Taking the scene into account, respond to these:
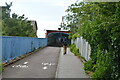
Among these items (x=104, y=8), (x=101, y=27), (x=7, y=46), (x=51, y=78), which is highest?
(x=104, y=8)

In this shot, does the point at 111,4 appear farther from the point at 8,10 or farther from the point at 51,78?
the point at 8,10

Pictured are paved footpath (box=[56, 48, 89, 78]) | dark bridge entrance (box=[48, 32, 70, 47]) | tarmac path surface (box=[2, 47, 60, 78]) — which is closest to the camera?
paved footpath (box=[56, 48, 89, 78])

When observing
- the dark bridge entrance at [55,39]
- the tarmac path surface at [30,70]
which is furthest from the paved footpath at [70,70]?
the dark bridge entrance at [55,39]

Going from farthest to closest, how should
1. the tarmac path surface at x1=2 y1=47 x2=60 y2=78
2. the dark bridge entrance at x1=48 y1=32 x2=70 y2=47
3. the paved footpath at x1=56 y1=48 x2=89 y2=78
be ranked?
the dark bridge entrance at x1=48 y1=32 x2=70 y2=47 < the tarmac path surface at x1=2 y1=47 x2=60 y2=78 < the paved footpath at x1=56 y1=48 x2=89 y2=78

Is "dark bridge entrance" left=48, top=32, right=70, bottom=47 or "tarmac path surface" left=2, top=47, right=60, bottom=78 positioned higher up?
"tarmac path surface" left=2, top=47, right=60, bottom=78

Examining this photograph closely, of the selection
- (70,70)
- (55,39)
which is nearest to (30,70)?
(70,70)

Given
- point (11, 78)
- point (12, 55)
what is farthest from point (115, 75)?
point (12, 55)

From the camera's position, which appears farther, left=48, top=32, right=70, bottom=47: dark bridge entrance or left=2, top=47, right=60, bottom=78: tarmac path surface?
left=48, top=32, right=70, bottom=47: dark bridge entrance

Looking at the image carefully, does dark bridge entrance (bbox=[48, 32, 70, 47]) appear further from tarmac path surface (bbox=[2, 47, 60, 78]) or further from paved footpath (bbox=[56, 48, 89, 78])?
paved footpath (bbox=[56, 48, 89, 78])

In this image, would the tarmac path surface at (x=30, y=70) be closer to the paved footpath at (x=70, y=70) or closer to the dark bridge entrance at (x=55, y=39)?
the paved footpath at (x=70, y=70)

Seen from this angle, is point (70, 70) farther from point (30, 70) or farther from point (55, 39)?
point (55, 39)

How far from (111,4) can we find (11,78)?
17.0ft

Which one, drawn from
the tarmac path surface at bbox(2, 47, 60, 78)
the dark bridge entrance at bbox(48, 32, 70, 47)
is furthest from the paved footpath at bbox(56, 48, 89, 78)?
the dark bridge entrance at bbox(48, 32, 70, 47)

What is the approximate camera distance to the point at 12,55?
1528cm
